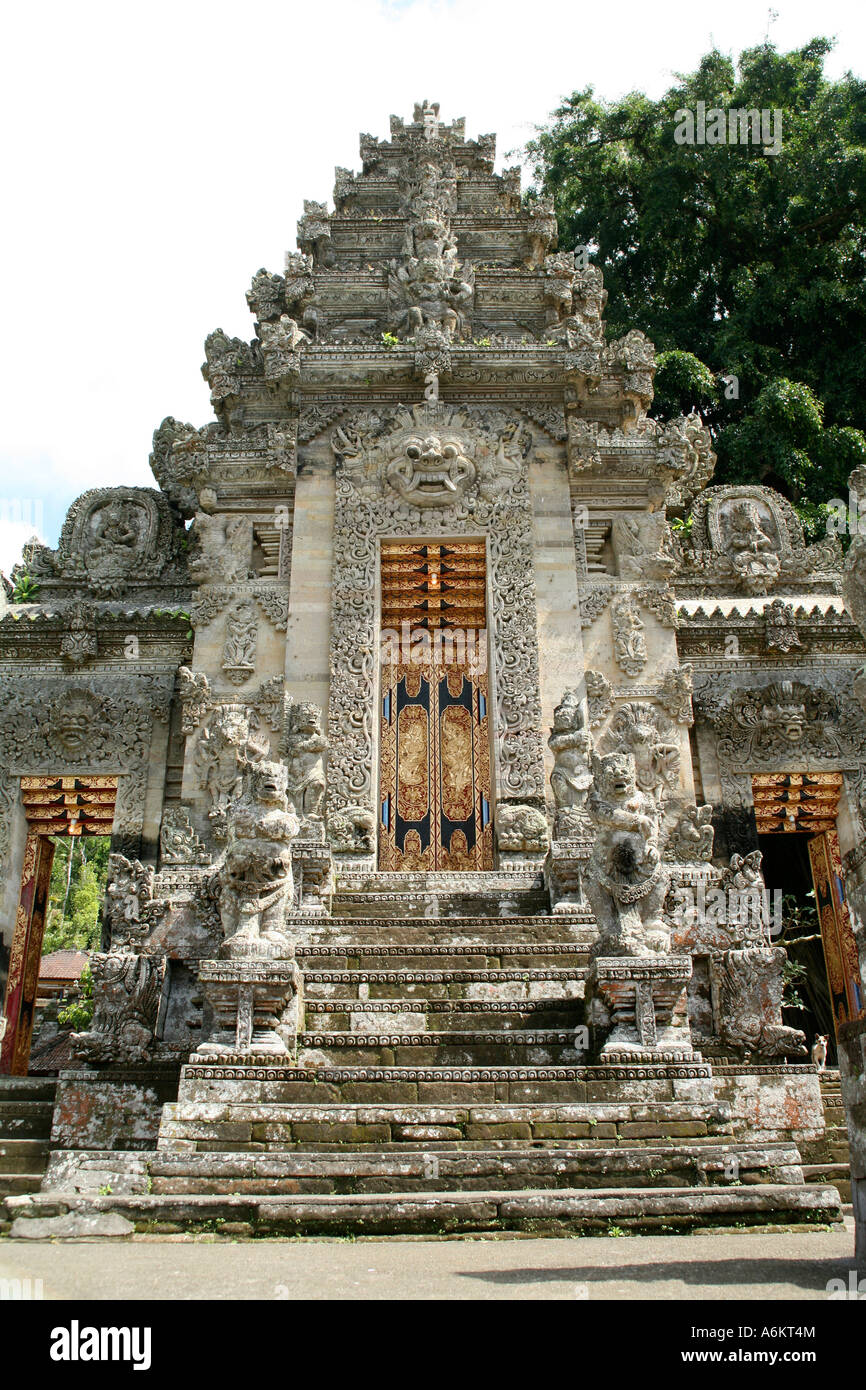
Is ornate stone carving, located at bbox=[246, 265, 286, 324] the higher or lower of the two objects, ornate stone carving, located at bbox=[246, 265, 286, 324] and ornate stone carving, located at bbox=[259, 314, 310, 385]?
the higher

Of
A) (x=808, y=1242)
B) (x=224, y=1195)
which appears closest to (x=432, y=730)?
(x=224, y=1195)

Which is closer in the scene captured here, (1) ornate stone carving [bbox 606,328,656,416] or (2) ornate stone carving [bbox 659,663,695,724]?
(2) ornate stone carving [bbox 659,663,695,724]

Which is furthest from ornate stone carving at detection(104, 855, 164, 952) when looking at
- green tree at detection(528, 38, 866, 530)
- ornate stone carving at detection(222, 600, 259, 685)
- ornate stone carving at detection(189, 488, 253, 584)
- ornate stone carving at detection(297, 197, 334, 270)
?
green tree at detection(528, 38, 866, 530)

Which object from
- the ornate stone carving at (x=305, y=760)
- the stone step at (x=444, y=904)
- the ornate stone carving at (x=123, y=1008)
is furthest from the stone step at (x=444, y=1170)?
the ornate stone carving at (x=305, y=760)

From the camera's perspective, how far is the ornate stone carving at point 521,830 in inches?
453

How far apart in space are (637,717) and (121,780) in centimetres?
688

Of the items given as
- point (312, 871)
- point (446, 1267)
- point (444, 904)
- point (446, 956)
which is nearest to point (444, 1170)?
point (446, 1267)

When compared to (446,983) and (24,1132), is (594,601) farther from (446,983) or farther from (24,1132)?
(24,1132)

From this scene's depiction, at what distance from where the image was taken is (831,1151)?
24.4ft

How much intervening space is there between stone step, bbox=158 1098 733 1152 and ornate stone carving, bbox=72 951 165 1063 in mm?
2084

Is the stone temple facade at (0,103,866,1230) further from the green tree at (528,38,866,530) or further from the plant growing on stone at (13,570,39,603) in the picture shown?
the green tree at (528,38,866,530)

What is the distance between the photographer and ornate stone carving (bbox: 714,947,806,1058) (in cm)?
826

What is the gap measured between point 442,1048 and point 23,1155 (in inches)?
120

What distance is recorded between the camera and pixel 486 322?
1521 cm
